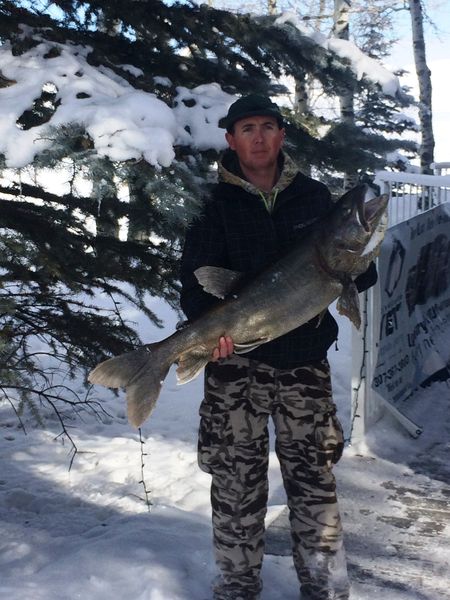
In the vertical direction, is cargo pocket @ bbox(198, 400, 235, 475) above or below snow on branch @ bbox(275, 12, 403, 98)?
below

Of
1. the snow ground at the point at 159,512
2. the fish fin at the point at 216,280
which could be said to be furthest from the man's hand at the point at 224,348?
the snow ground at the point at 159,512

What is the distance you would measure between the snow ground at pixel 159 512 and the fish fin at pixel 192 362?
1109mm

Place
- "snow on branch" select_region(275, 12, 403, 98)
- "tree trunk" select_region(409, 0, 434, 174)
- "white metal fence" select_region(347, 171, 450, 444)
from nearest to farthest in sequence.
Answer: "snow on branch" select_region(275, 12, 403, 98)
"white metal fence" select_region(347, 171, 450, 444)
"tree trunk" select_region(409, 0, 434, 174)

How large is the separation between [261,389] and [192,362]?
1.27 ft

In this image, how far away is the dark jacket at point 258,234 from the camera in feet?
9.89

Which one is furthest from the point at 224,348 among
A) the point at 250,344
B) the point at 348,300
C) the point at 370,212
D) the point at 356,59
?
the point at 356,59

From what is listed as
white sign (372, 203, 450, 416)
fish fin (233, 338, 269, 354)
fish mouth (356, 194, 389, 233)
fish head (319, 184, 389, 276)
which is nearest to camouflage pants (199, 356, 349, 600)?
fish fin (233, 338, 269, 354)

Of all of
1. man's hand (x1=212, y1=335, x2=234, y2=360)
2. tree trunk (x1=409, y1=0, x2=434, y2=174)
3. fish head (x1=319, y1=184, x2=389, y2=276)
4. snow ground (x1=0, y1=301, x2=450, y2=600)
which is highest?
tree trunk (x1=409, y1=0, x2=434, y2=174)

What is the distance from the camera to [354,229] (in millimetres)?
2689

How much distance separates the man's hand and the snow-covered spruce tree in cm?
52

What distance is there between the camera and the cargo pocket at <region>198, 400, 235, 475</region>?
3.07 metres

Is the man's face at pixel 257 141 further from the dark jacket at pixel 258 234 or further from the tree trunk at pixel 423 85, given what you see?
the tree trunk at pixel 423 85

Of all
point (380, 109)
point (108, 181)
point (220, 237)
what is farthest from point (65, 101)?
point (380, 109)

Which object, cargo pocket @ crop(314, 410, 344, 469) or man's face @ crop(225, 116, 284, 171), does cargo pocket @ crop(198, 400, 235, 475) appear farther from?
man's face @ crop(225, 116, 284, 171)
